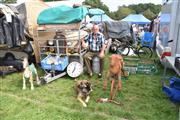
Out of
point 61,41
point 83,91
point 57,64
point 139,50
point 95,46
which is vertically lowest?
point 83,91

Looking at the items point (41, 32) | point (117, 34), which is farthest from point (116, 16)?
point (41, 32)

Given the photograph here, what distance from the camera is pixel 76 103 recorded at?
207 inches

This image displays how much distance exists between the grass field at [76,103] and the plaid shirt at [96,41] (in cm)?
Result: 106

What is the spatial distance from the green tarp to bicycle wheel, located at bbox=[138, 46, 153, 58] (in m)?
4.37

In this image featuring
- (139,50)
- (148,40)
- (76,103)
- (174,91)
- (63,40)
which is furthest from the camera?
(148,40)

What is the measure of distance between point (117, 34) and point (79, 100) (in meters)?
8.71

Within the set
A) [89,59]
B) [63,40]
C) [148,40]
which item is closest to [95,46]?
[89,59]

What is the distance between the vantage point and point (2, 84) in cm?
683

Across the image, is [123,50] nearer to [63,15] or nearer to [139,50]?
[139,50]

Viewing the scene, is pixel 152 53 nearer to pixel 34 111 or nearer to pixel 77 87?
pixel 77 87

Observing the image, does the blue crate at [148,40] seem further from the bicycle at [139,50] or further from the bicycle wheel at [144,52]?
the bicycle wheel at [144,52]

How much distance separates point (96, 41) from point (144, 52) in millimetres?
4776

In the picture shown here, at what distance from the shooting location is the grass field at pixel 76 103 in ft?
15.4

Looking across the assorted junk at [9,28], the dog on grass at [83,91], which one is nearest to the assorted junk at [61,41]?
the assorted junk at [9,28]
